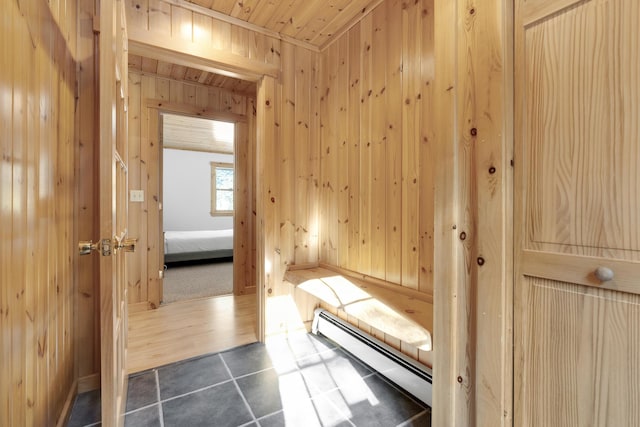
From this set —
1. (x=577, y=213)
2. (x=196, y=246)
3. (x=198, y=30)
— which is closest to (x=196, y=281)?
(x=196, y=246)

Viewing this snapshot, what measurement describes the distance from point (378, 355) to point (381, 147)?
4.47 ft

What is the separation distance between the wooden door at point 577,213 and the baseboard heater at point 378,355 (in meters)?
Result: 0.73

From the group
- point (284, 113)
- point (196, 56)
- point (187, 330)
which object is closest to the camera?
point (196, 56)

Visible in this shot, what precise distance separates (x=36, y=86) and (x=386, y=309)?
1.76m

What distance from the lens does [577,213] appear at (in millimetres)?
823

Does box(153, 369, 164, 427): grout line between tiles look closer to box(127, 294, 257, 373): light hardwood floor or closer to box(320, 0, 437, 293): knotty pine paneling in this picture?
box(127, 294, 257, 373): light hardwood floor

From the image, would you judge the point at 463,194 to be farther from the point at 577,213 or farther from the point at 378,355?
the point at 378,355

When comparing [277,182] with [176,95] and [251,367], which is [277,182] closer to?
[251,367]

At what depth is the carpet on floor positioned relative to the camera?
358 cm

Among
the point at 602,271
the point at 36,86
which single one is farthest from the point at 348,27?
the point at 602,271

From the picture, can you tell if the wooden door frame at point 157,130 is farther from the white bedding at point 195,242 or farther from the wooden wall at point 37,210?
the white bedding at point 195,242

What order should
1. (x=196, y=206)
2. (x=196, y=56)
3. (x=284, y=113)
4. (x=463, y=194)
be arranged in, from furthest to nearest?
(x=196, y=206), (x=284, y=113), (x=196, y=56), (x=463, y=194)

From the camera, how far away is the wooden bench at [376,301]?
4.36 feet

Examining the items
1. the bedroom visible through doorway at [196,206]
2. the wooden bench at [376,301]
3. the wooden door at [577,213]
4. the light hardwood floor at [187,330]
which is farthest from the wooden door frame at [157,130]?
the wooden door at [577,213]
